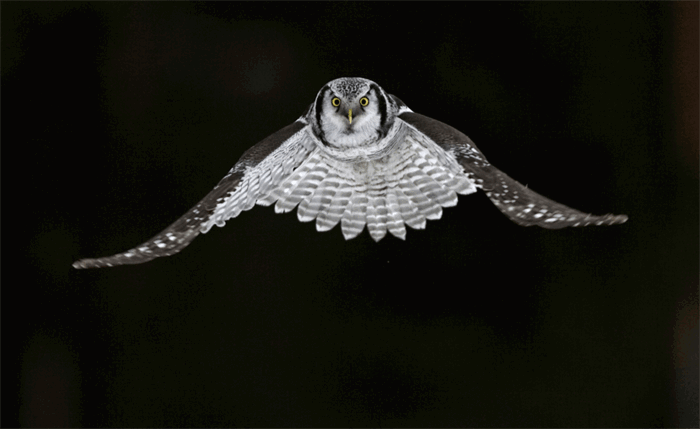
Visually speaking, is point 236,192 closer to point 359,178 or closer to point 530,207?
point 359,178

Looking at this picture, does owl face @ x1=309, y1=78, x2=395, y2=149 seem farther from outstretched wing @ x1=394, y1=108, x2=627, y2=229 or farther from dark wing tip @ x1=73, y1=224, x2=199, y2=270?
dark wing tip @ x1=73, y1=224, x2=199, y2=270

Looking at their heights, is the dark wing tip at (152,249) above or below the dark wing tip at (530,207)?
below

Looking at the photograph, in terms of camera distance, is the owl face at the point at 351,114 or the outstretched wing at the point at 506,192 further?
the owl face at the point at 351,114

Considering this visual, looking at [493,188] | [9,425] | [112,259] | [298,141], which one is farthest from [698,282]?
[9,425]

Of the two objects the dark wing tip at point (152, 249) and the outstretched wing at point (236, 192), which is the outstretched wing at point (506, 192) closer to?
the outstretched wing at point (236, 192)

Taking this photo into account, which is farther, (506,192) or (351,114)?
(351,114)

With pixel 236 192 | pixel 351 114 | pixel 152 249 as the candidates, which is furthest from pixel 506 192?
pixel 152 249

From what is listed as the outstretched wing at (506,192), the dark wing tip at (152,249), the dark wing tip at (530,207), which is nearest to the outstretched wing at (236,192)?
the dark wing tip at (152,249)

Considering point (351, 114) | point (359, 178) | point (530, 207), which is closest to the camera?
point (530, 207)
